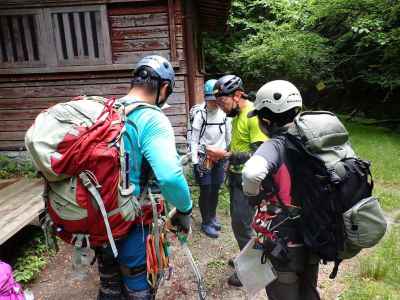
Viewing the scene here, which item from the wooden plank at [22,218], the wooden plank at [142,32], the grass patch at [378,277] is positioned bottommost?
the grass patch at [378,277]

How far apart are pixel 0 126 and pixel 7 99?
593 millimetres

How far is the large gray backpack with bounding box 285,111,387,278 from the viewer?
204 centimetres

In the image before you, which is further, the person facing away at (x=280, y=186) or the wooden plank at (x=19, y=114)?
the wooden plank at (x=19, y=114)

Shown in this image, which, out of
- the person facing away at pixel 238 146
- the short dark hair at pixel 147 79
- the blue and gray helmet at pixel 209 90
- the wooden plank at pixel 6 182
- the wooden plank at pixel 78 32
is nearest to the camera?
the short dark hair at pixel 147 79

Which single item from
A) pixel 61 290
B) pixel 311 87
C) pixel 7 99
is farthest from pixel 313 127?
pixel 311 87

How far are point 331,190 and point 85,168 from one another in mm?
1378

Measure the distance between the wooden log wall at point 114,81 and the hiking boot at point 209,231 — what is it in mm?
2352

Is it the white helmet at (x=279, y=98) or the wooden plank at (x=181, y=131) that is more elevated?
the white helmet at (x=279, y=98)

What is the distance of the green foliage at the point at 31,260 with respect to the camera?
13.7ft

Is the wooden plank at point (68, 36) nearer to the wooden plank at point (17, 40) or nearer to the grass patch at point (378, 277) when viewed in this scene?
the wooden plank at point (17, 40)

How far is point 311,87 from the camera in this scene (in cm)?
1947

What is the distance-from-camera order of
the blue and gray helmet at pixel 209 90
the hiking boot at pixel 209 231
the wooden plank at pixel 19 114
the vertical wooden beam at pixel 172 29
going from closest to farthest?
the blue and gray helmet at pixel 209 90 → the hiking boot at pixel 209 231 → the vertical wooden beam at pixel 172 29 → the wooden plank at pixel 19 114

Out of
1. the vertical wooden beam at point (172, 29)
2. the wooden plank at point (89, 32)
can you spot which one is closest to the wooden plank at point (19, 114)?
the wooden plank at point (89, 32)

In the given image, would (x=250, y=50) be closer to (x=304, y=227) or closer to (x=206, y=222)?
(x=206, y=222)
